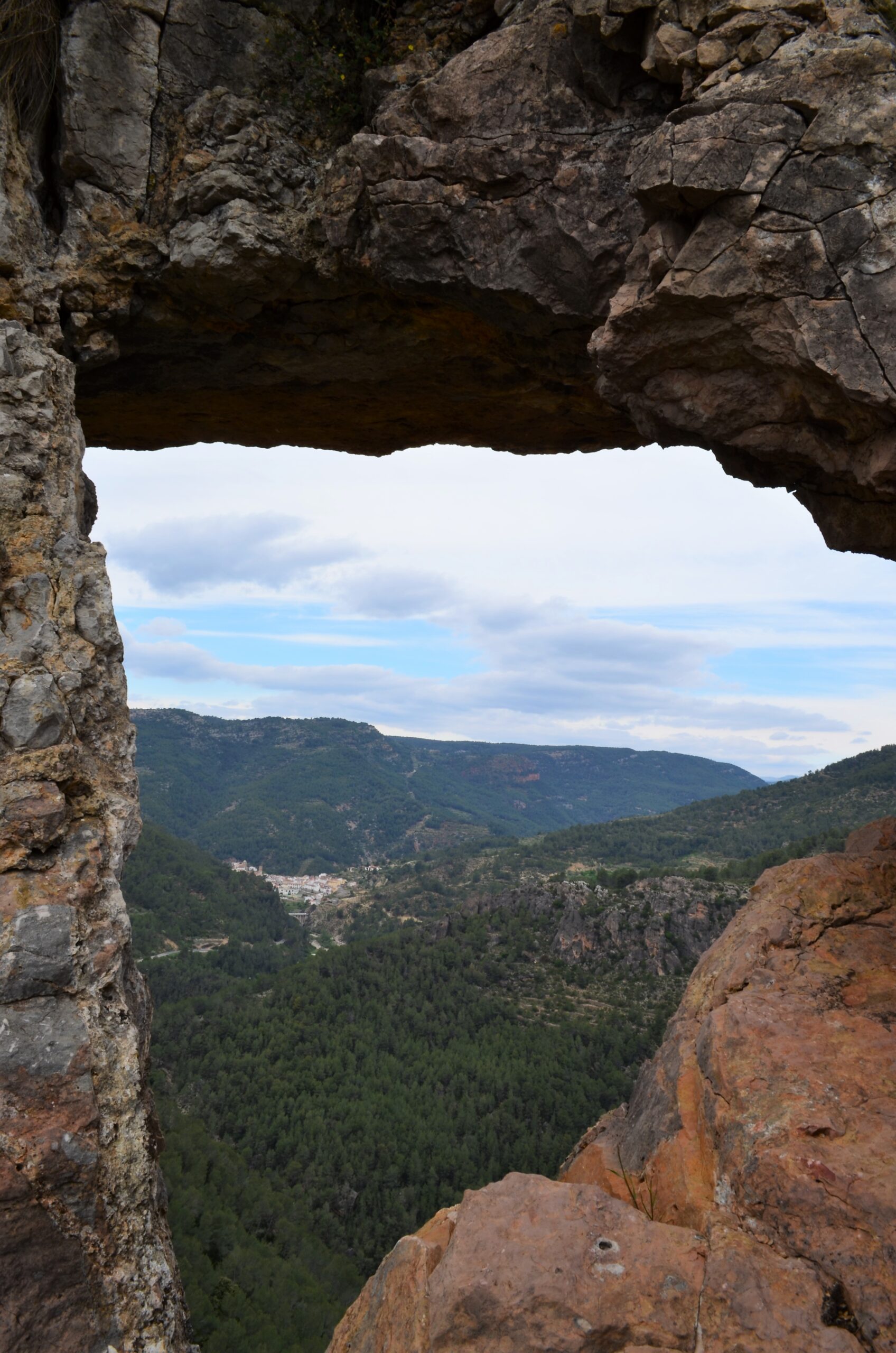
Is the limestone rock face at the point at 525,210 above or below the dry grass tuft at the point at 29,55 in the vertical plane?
below

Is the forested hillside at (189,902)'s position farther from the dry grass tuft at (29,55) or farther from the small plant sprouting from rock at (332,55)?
the small plant sprouting from rock at (332,55)

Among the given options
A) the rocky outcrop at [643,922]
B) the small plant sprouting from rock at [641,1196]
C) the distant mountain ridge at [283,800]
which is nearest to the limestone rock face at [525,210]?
the small plant sprouting from rock at [641,1196]

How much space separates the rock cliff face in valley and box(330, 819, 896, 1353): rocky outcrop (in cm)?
3

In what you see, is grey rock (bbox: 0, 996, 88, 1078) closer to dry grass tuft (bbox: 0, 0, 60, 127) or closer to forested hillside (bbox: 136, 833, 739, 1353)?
dry grass tuft (bbox: 0, 0, 60, 127)

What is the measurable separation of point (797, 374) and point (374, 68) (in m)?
6.29

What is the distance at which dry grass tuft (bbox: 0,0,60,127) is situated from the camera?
819 centimetres

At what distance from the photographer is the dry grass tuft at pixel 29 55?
8188 millimetres

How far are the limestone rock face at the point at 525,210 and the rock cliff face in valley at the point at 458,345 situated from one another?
36 mm

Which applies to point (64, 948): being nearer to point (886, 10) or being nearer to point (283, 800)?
point (886, 10)

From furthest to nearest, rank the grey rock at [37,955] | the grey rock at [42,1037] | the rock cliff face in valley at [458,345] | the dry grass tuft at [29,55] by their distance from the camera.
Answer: the dry grass tuft at [29,55]
the grey rock at [37,955]
the grey rock at [42,1037]
the rock cliff face in valley at [458,345]

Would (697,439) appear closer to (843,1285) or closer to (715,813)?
(843,1285)

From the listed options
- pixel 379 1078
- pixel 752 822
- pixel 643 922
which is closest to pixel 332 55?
pixel 643 922

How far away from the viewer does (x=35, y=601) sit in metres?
7.06

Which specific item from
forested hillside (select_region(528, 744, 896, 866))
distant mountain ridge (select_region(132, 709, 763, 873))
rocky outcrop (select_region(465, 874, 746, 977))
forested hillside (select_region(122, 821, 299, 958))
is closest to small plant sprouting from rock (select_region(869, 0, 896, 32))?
rocky outcrop (select_region(465, 874, 746, 977))
